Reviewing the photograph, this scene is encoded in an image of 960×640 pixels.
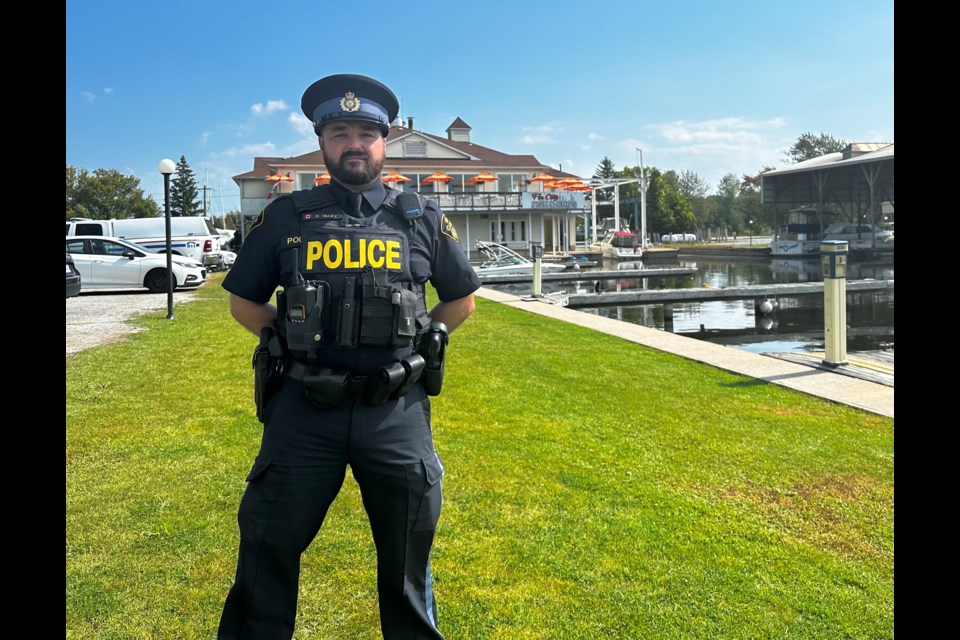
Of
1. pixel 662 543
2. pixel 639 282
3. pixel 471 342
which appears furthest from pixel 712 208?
pixel 662 543

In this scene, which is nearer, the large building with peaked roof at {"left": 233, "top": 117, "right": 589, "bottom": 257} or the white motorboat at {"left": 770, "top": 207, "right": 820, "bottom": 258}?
the large building with peaked roof at {"left": 233, "top": 117, "right": 589, "bottom": 257}

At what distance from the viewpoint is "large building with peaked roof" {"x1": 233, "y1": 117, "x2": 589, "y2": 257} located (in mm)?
41188

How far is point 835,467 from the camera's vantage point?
191 inches

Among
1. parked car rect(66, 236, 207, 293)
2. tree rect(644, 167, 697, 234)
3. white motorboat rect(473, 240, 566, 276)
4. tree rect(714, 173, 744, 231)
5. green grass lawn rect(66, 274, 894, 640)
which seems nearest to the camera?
green grass lawn rect(66, 274, 894, 640)

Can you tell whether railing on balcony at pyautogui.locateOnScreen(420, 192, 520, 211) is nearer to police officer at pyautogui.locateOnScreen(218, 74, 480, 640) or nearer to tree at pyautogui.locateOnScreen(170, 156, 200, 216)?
police officer at pyautogui.locateOnScreen(218, 74, 480, 640)

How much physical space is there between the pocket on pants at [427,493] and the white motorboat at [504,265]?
22.9 meters

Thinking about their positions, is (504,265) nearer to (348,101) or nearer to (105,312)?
(105,312)

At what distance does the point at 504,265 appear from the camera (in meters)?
28.7

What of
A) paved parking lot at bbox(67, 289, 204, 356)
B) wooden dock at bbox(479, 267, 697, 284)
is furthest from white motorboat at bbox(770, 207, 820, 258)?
paved parking lot at bbox(67, 289, 204, 356)

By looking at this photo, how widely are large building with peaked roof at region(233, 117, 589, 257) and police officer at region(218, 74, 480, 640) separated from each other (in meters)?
37.5

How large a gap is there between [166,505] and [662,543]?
2.90 metres

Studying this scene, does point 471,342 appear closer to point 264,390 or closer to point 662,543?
point 662,543

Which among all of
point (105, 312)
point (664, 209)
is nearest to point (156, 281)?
point (105, 312)

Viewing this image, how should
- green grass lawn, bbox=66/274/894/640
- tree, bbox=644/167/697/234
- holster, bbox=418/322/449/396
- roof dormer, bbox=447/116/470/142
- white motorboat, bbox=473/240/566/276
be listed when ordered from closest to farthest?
1. holster, bbox=418/322/449/396
2. green grass lawn, bbox=66/274/894/640
3. white motorboat, bbox=473/240/566/276
4. roof dormer, bbox=447/116/470/142
5. tree, bbox=644/167/697/234
